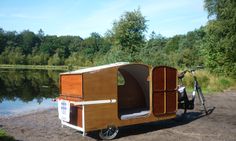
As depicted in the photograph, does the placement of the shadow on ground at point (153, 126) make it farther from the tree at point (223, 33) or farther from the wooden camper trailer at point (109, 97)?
the tree at point (223, 33)

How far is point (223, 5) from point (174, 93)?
69.6 feet

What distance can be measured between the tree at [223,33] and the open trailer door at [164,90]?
62.9 ft

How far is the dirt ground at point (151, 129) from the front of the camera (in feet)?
30.0

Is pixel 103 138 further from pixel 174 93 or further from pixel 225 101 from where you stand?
pixel 225 101

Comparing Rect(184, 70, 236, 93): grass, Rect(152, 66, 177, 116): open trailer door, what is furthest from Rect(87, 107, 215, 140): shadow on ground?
Rect(184, 70, 236, 93): grass

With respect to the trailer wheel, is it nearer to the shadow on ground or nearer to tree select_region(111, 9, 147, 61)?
the shadow on ground

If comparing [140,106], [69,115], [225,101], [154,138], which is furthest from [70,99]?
[225,101]

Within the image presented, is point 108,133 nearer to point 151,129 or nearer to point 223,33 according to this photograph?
point 151,129

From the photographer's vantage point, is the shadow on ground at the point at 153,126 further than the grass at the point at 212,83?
No

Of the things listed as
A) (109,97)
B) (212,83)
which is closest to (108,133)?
(109,97)

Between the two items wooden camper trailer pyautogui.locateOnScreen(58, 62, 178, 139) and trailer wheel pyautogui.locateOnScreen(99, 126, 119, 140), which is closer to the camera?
wooden camper trailer pyautogui.locateOnScreen(58, 62, 178, 139)

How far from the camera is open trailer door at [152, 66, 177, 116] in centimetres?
1002

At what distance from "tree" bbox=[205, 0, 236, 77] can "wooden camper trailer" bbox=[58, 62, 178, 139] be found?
19.2 metres

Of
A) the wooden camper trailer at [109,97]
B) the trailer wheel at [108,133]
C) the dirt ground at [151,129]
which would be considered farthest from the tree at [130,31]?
the trailer wheel at [108,133]
